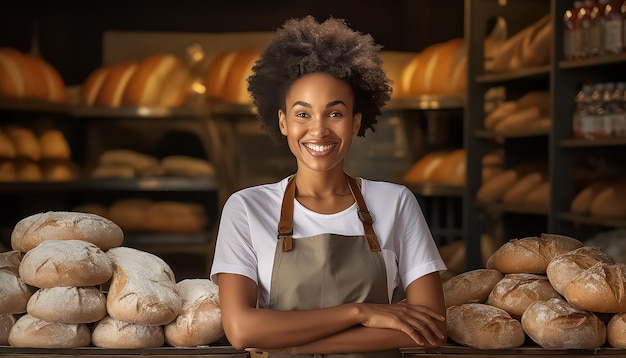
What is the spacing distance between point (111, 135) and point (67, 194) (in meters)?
0.37

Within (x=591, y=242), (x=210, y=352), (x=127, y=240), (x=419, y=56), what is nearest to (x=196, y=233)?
(x=127, y=240)

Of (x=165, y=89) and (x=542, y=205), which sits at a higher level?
(x=165, y=89)

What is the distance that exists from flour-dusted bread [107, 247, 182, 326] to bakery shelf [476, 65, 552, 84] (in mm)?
2588

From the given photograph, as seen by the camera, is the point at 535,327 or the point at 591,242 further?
the point at 591,242

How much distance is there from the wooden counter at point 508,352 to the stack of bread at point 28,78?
9.82 feet

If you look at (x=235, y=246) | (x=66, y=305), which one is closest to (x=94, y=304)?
(x=66, y=305)

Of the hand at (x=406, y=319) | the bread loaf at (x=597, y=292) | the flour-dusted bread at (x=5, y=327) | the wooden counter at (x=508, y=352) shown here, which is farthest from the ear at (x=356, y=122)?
the flour-dusted bread at (x=5, y=327)

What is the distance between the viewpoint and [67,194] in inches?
185

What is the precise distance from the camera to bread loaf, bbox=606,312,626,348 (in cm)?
210

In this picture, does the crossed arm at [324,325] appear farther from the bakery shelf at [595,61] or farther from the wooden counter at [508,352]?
the bakery shelf at [595,61]

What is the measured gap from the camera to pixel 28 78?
14.8 feet

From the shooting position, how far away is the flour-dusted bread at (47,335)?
6.66ft

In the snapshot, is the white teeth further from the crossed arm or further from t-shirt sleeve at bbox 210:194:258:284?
the crossed arm

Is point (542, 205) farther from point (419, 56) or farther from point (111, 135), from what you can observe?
point (111, 135)
